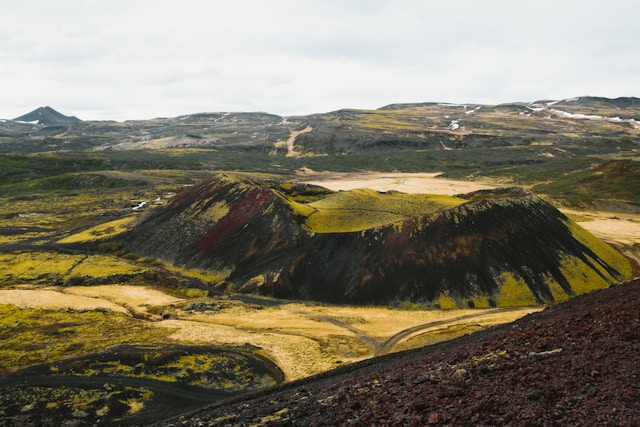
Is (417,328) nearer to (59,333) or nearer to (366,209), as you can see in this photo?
(366,209)

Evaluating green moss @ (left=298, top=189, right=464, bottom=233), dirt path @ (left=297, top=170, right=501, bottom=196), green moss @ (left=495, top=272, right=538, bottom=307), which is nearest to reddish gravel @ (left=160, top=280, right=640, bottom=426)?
green moss @ (left=495, top=272, right=538, bottom=307)

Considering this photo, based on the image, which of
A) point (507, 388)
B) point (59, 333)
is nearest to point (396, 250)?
point (59, 333)

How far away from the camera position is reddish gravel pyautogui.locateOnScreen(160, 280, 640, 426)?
15445mm

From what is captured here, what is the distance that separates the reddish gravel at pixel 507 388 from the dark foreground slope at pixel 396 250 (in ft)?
103

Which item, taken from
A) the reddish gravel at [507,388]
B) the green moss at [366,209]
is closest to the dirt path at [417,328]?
the reddish gravel at [507,388]

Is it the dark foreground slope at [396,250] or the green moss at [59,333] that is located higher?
the dark foreground slope at [396,250]

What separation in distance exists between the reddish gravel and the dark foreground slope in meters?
31.5

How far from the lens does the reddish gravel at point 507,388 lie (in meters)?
15.4

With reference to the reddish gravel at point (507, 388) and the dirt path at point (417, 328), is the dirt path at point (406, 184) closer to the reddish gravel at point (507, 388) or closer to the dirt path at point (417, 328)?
the dirt path at point (417, 328)

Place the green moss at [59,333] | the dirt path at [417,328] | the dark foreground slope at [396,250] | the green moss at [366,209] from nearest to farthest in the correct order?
the green moss at [59,333]
the dirt path at [417,328]
the dark foreground slope at [396,250]
the green moss at [366,209]

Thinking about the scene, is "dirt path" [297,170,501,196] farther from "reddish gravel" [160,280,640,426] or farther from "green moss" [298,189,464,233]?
"reddish gravel" [160,280,640,426]

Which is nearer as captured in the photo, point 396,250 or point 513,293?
point 513,293

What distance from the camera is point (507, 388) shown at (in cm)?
1802

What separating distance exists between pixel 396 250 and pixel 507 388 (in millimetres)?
47173
